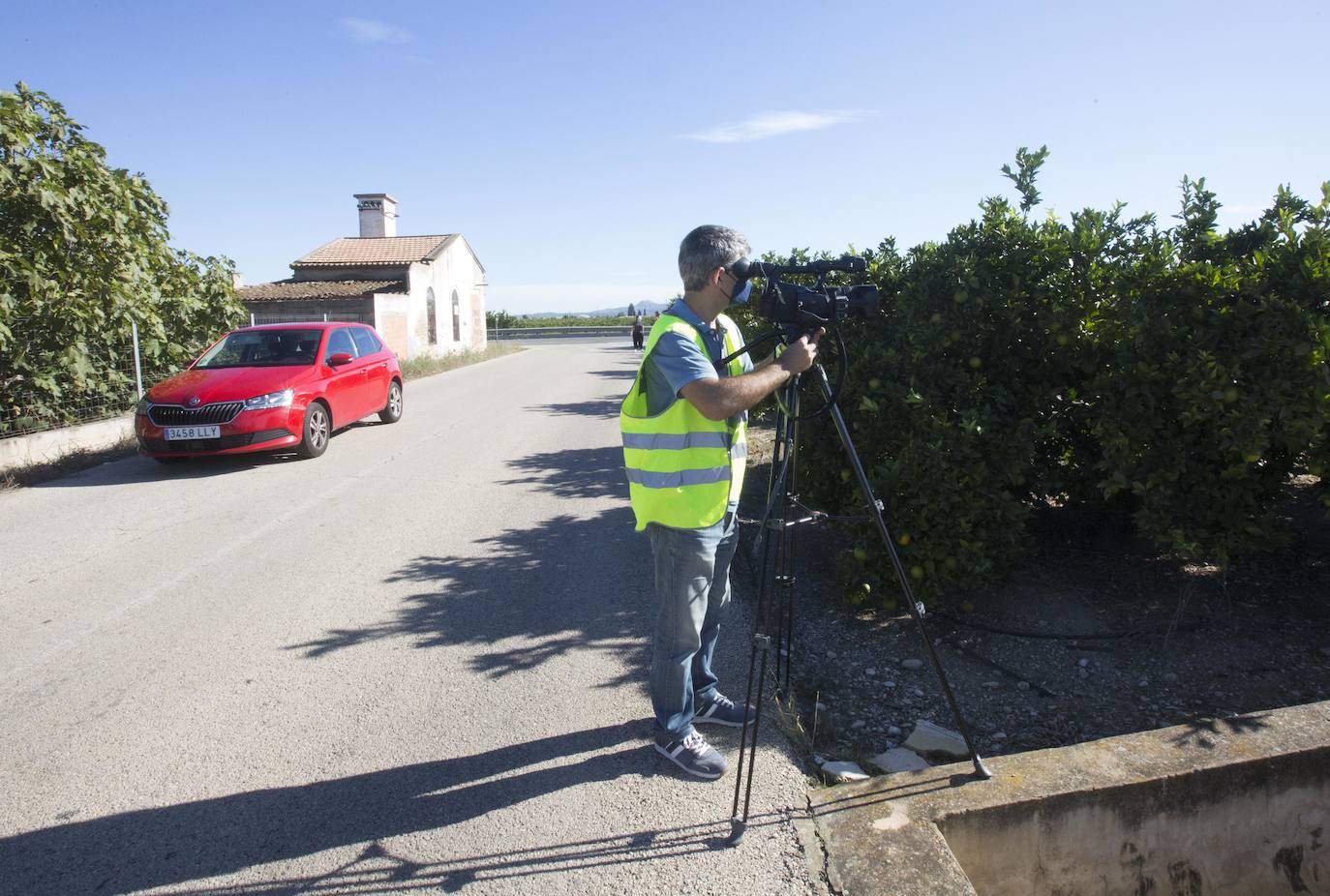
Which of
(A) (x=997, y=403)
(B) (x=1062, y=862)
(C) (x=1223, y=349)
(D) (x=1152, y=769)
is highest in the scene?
(C) (x=1223, y=349)

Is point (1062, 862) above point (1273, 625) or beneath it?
beneath

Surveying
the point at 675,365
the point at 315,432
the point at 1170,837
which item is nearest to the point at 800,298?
the point at 675,365

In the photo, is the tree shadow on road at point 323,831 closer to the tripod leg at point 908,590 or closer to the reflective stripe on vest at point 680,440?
the tripod leg at point 908,590

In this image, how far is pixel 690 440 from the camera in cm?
313

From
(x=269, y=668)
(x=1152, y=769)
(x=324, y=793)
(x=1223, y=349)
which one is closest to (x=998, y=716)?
(x=1152, y=769)

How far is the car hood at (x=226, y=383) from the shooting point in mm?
9594

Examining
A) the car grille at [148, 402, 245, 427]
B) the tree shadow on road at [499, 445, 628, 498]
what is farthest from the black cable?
the car grille at [148, 402, 245, 427]

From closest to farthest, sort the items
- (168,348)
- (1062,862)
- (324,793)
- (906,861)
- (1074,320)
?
1. (906,861)
2. (1062,862)
3. (324,793)
4. (1074,320)
5. (168,348)

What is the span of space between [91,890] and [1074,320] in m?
4.64

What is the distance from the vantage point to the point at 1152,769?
3.11 metres

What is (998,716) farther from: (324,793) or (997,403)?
(324,793)

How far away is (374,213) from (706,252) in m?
38.5

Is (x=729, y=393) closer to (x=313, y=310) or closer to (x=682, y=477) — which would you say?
(x=682, y=477)

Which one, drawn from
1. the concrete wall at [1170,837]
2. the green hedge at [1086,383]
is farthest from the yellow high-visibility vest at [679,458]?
the green hedge at [1086,383]
